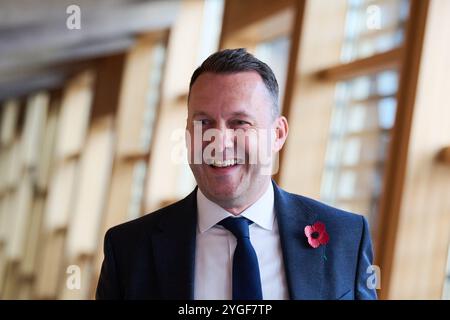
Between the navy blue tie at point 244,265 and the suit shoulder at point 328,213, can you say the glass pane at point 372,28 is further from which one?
the navy blue tie at point 244,265

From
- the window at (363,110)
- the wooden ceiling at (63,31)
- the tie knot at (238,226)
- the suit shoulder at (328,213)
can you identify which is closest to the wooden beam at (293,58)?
the window at (363,110)

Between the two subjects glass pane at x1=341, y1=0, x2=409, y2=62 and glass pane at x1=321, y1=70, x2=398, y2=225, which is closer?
glass pane at x1=341, y1=0, x2=409, y2=62

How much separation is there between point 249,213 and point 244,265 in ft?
0.36

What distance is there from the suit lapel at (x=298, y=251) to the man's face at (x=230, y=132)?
0.32 ft

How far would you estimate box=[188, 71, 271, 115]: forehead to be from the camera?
58.9 inches

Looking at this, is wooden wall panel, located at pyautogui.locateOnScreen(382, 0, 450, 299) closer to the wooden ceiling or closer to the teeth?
the teeth

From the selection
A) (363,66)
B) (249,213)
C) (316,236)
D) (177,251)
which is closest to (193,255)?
(177,251)

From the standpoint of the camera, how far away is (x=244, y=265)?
60.2 inches

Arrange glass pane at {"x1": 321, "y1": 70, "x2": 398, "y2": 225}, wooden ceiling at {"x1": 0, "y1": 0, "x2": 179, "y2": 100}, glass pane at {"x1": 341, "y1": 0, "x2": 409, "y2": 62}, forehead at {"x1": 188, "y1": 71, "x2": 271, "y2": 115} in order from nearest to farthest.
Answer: forehead at {"x1": 188, "y1": 71, "x2": 271, "y2": 115}, glass pane at {"x1": 341, "y1": 0, "x2": 409, "y2": 62}, glass pane at {"x1": 321, "y1": 70, "x2": 398, "y2": 225}, wooden ceiling at {"x1": 0, "y1": 0, "x2": 179, "y2": 100}

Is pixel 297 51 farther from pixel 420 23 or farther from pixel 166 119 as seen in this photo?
pixel 166 119

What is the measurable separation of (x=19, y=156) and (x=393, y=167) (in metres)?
13.2

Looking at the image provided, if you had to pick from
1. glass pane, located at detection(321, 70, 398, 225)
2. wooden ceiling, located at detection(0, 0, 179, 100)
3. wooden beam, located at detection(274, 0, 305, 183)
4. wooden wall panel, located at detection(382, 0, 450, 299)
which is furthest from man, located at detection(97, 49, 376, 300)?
wooden ceiling, located at detection(0, 0, 179, 100)

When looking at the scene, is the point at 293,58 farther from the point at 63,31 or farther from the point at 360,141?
the point at 63,31

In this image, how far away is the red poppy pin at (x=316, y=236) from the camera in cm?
159
